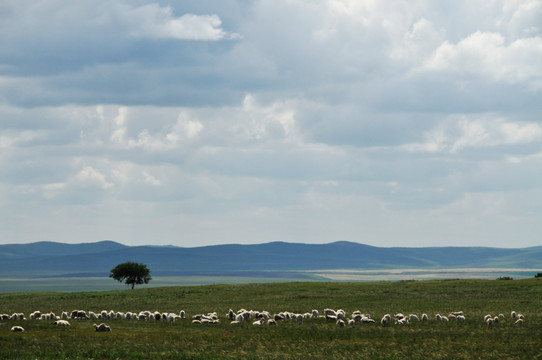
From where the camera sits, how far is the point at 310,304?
245ft

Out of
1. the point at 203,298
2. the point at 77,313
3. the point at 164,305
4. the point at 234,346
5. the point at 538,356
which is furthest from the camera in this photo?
the point at 203,298

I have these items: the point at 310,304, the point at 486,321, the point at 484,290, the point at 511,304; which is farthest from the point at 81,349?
the point at 484,290

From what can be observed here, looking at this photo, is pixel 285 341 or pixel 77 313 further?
pixel 77 313

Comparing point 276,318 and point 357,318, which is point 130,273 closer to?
point 276,318

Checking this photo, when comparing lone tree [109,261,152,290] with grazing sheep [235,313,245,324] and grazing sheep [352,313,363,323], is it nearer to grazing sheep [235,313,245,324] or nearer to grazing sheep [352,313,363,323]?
grazing sheep [235,313,245,324]

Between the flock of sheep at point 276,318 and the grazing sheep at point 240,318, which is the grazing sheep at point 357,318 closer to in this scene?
the flock of sheep at point 276,318

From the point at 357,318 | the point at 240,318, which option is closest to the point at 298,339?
the point at 357,318

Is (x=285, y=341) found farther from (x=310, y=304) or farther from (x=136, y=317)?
(x=310, y=304)

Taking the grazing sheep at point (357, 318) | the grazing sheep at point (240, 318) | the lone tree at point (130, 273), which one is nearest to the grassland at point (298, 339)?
the grazing sheep at point (240, 318)

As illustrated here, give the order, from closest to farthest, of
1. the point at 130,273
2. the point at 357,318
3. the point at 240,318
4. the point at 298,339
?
1. the point at 298,339
2. the point at 357,318
3. the point at 240,318
4. the point at 130,273

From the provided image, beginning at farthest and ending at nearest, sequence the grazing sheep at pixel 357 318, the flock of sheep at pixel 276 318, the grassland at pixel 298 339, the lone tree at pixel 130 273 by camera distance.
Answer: the lone tree at pixel 130 273
the grazing sheep at pixel 357 318
the flock of sheep at pixel 276 318
the grassland at pixel 298 339

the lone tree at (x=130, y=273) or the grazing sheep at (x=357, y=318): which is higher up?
the lone tree at (x=130, y=273)

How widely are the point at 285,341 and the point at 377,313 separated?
69.5 ft

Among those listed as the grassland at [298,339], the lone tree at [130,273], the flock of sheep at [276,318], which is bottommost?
the grassland at [298,339]
